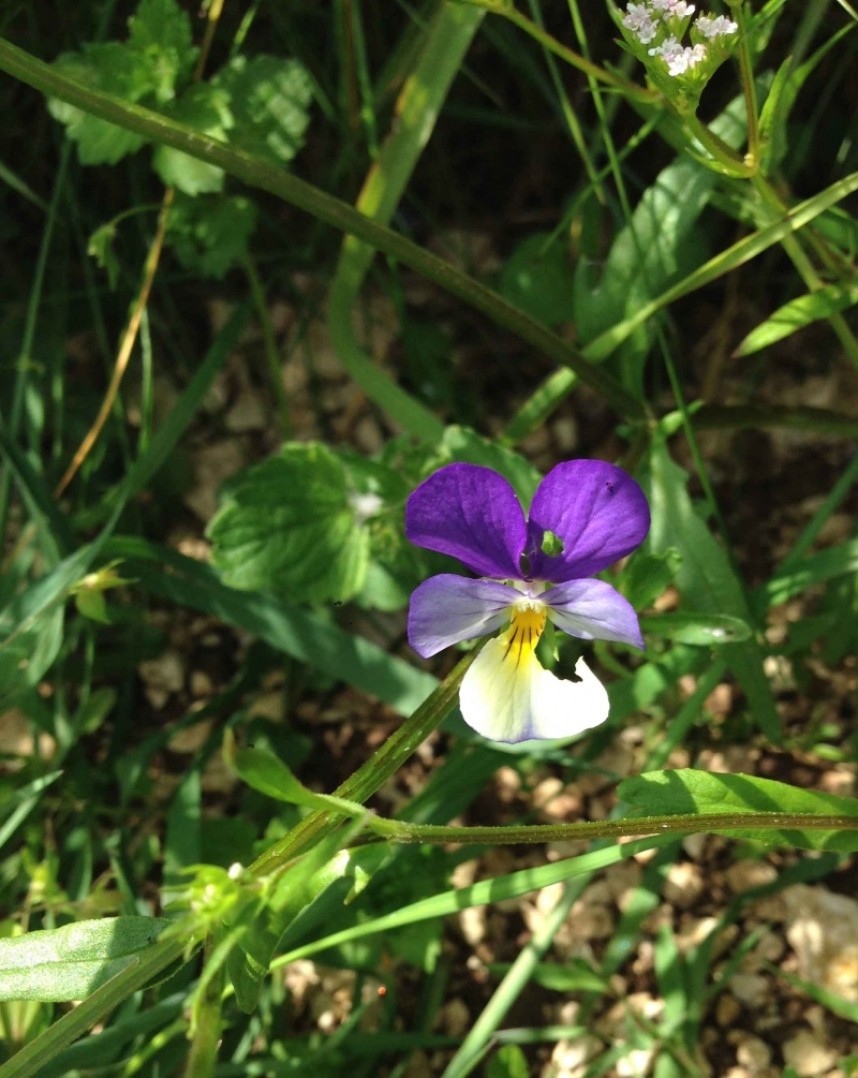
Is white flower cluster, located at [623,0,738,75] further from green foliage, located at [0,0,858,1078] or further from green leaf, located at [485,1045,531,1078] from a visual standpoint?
green leaf, located at [485,1045,531,1078]

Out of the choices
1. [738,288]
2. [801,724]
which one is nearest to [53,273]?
[738,288]

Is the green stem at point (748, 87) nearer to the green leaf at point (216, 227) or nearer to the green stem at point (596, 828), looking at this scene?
the green stem at point (596, 828)

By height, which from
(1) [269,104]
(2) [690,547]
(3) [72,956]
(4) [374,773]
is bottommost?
(3) [72,956]

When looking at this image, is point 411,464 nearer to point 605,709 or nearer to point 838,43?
point 605,709

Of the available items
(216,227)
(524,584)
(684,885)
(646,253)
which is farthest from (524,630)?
(216,227)

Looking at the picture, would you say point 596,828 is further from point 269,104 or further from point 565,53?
point 269,104

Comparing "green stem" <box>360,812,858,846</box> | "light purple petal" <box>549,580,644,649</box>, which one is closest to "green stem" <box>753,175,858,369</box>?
"light purple petal" <box>549,580,644,649</box>
